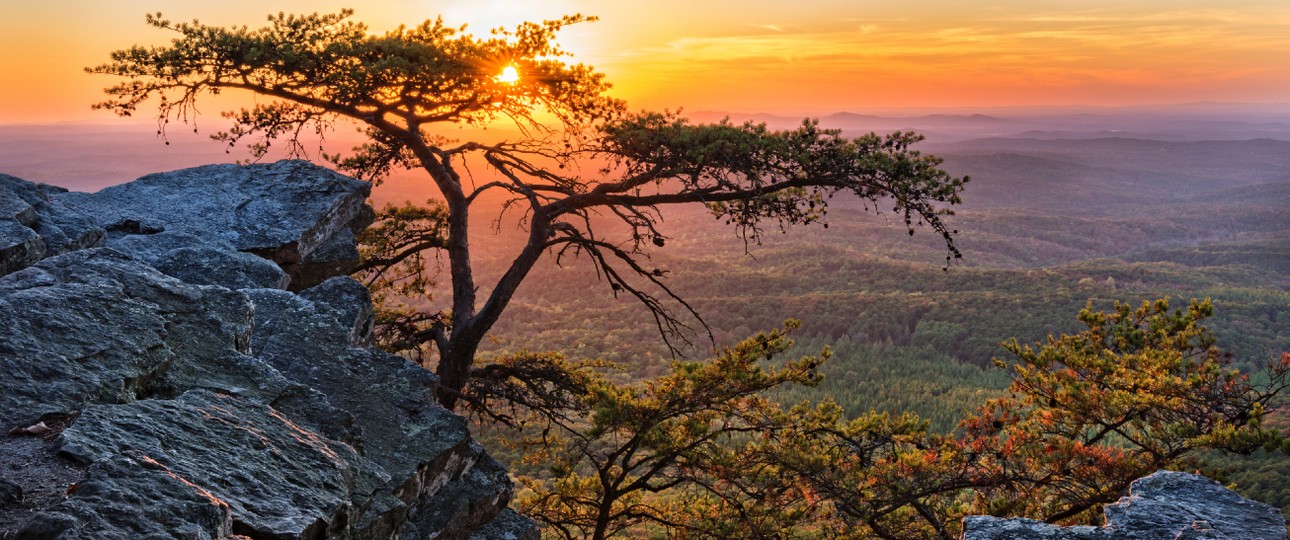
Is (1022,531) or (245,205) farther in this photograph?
(245,205)

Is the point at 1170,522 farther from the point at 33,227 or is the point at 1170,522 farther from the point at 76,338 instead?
the point at 33,227

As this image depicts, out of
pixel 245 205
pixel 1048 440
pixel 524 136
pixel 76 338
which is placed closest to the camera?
pixel 76 338

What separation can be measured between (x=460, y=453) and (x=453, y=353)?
4.78 metres

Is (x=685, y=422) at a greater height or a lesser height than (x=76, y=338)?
lesser

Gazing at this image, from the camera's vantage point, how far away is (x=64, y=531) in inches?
141

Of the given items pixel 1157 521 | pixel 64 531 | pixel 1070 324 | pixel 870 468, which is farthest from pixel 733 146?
pixel 1070 324

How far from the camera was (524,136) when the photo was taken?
1531cm

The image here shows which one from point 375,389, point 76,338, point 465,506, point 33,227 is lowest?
point 465,506

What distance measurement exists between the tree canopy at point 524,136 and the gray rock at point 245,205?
1.40m

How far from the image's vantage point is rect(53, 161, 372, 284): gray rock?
35.1 feet

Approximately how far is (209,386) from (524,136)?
9.89 meters

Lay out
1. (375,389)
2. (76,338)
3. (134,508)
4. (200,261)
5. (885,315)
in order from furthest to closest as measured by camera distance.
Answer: (885,315) → (200,261) → (375,389) → (76,338) → (134,508)

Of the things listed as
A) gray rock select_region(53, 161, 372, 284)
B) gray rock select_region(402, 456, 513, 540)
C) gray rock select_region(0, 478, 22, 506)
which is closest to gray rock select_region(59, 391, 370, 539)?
gray rock select_region(0, 478, 22, 506)

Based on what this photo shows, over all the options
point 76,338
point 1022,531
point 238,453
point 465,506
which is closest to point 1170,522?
point 1022,531
